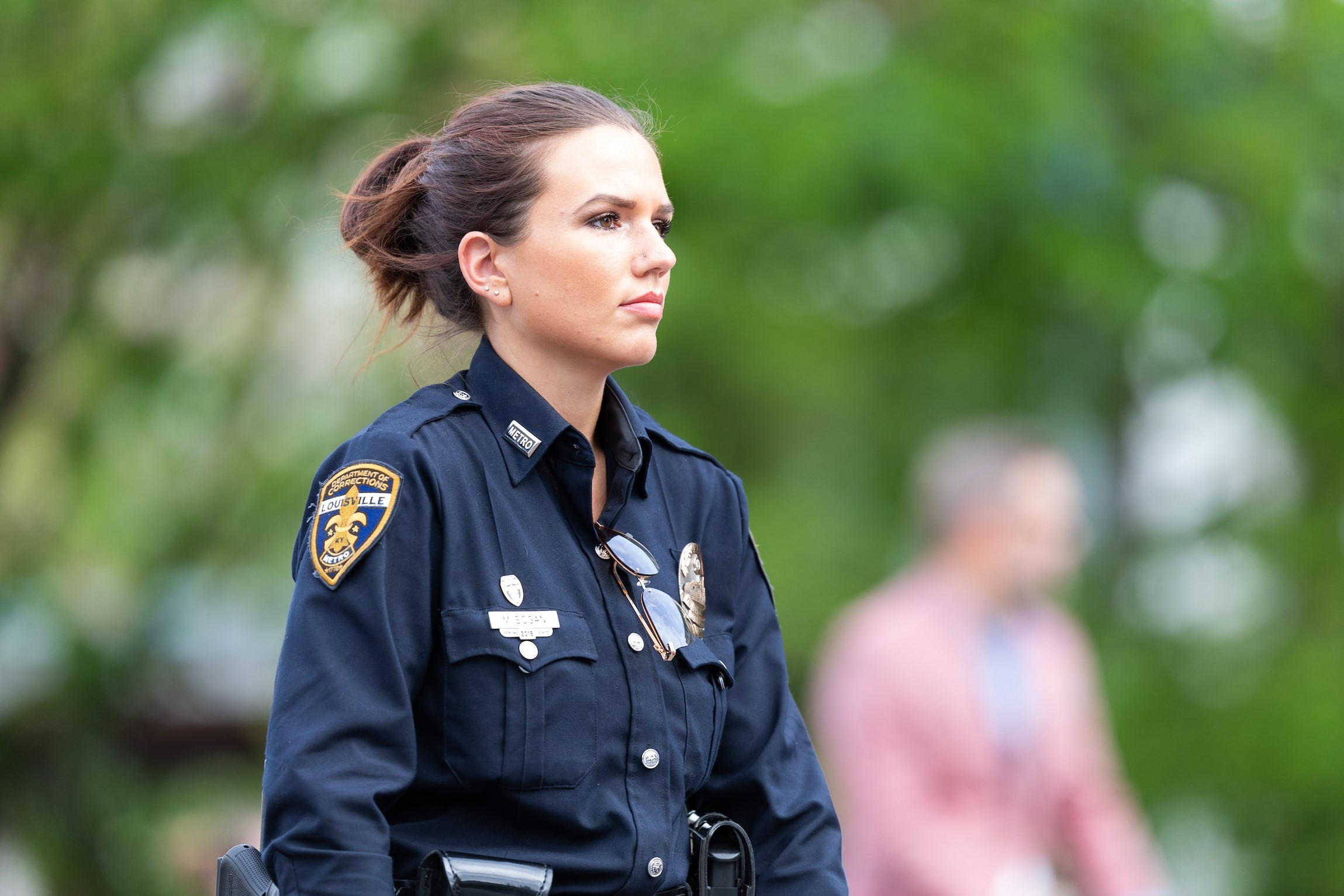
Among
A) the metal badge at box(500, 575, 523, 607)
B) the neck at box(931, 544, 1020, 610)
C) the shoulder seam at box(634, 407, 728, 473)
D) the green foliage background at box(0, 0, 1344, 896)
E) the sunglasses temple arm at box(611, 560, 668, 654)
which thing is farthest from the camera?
the green foliage background at box(0, 0, 1344, 896)

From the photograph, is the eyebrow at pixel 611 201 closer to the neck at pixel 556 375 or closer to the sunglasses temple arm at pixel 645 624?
the neck at pixel 556 375

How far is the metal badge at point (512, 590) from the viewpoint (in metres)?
2.04

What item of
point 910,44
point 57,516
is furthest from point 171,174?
point 910,44

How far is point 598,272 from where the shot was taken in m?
2.15

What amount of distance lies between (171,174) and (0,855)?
10.4 feet

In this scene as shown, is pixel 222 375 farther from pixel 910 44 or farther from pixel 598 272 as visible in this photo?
pixel 598 272

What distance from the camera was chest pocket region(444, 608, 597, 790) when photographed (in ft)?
6.48

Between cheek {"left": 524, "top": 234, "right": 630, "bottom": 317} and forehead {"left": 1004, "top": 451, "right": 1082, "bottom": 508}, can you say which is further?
forehead {"left": 1004, "top": 451, "right": 1082, "bottom": 508}

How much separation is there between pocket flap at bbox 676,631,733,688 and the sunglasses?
13mm

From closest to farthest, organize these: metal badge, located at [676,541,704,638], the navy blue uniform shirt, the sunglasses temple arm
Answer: the navy blue uniform shirt → the sunglasses temple arm → metal badge, located at [676,541,704,638]

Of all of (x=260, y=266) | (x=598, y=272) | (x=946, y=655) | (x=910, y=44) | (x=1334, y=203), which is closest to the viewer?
(x=598, y=272)

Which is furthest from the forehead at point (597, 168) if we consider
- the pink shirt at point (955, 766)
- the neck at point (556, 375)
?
the pink shirt at point (955, 766)

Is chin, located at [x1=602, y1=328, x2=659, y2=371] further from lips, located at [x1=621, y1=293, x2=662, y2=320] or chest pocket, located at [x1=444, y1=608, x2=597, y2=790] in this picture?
chest pocket, located at [x1=444, y1=608, x2=597, y2=790]

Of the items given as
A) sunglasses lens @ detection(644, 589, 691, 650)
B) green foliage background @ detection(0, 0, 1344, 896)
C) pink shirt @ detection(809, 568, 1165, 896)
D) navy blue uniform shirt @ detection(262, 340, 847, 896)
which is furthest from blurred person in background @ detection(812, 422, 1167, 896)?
sunglasses lens @ detection(644, 589, 691, 650)
